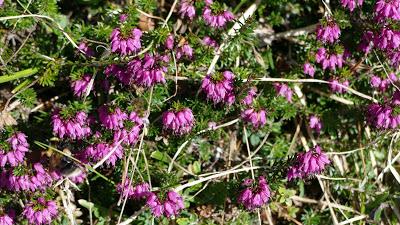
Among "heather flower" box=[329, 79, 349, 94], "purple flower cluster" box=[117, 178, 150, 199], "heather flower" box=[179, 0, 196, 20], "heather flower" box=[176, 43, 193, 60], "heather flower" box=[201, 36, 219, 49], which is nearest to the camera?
"purple flower cluster" box=[117, 178, 150, 199]

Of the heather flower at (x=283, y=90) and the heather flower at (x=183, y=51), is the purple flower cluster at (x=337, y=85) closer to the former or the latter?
the heather flower at (x=283, y=90)

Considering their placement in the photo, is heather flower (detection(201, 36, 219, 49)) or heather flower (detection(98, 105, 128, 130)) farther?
heather flower (detection(201, 36, 219, 49))

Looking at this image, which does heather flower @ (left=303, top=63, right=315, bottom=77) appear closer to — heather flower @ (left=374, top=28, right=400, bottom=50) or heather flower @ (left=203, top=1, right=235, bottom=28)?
heather flower @ (left=374, top=28, right=400, bottom=50)

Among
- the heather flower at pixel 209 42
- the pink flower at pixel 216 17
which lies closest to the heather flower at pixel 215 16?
the pink flower at pixel 216 17

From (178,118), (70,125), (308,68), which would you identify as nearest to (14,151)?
(70,125)

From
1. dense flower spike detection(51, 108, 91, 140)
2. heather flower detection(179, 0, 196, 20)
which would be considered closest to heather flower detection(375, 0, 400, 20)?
heather flower detection(179, 0, 196, 20)

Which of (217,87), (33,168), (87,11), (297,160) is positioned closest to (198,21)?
(217,87)
